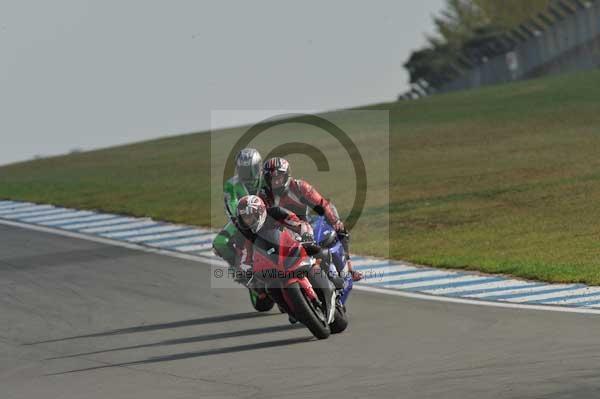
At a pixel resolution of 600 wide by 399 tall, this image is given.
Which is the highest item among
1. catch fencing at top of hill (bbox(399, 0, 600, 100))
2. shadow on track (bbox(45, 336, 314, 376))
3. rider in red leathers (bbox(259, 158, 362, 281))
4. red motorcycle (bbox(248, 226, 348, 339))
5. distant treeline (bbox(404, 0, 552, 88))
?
distant treeline (bbox(404, 0, 552, 88))

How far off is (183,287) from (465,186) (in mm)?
9952

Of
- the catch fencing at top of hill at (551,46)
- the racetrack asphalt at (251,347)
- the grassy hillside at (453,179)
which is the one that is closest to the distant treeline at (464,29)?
the catch fencing at top of hill at (551,46)

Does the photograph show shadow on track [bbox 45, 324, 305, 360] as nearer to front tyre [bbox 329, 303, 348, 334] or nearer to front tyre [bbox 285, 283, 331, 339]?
front tyre [bbox 329, 303, 348, 334]

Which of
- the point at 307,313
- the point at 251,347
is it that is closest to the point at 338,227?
the point at 307,313

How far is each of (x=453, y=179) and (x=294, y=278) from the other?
14432 mm

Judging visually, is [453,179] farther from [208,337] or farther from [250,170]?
[208,337]

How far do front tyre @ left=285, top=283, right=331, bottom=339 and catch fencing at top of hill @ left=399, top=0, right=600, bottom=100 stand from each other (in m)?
45.7

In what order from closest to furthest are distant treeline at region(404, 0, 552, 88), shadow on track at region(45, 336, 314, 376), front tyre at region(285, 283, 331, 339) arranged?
shadow on track at region(45, 336, 314, 376) → front tyre at region(285, 283, 331, 339) → distant treeline at region(404, 0, 552, 88)

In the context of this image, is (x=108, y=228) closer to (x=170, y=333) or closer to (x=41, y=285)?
(x=41, y=285)

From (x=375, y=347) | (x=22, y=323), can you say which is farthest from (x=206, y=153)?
(x=375, y=347)

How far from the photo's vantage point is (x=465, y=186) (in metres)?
25.4

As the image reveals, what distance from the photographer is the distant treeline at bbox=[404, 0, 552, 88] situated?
10381cm

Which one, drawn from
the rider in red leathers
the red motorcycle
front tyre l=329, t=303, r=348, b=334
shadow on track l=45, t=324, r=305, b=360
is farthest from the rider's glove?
shadow on track l=45, t=324, r=305, b=360

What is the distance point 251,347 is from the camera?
12789 mm
